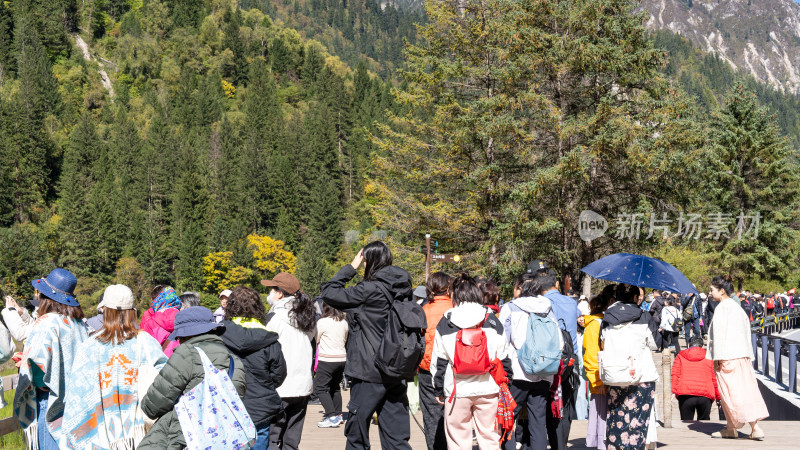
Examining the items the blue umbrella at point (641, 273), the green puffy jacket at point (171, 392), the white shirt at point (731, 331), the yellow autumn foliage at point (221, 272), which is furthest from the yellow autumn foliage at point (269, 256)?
the green puffy jacket at point (171, 392)

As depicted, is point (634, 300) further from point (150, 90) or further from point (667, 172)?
point (150, 90)

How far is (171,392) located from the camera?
4.70 m

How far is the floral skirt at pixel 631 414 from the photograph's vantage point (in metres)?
7.12

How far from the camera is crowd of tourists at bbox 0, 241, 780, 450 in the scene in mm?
4914

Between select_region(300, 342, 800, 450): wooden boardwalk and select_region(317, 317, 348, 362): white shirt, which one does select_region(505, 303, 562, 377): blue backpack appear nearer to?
select_region(300, 342, 800, 450): wooden boardwalk

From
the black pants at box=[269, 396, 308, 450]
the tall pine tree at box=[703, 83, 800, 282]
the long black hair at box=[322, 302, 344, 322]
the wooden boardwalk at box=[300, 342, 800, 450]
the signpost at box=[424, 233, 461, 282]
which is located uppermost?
the tall pine tree at box=[703, 83, 800, 282]

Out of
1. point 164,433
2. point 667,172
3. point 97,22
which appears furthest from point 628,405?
point 97,22

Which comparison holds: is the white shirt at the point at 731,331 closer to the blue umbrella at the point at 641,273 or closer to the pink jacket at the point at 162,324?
the blue umbrella at the point at 641,273

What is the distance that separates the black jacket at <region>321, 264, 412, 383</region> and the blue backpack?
1.35 m

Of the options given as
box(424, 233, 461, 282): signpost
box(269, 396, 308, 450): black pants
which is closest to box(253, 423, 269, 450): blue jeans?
box(269, 396, 308, 450): black pants

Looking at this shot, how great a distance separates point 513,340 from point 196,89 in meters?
126

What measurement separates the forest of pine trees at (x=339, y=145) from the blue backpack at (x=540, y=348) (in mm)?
20029

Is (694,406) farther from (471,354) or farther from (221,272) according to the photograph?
(221,272)

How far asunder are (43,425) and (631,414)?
5.01 metres
